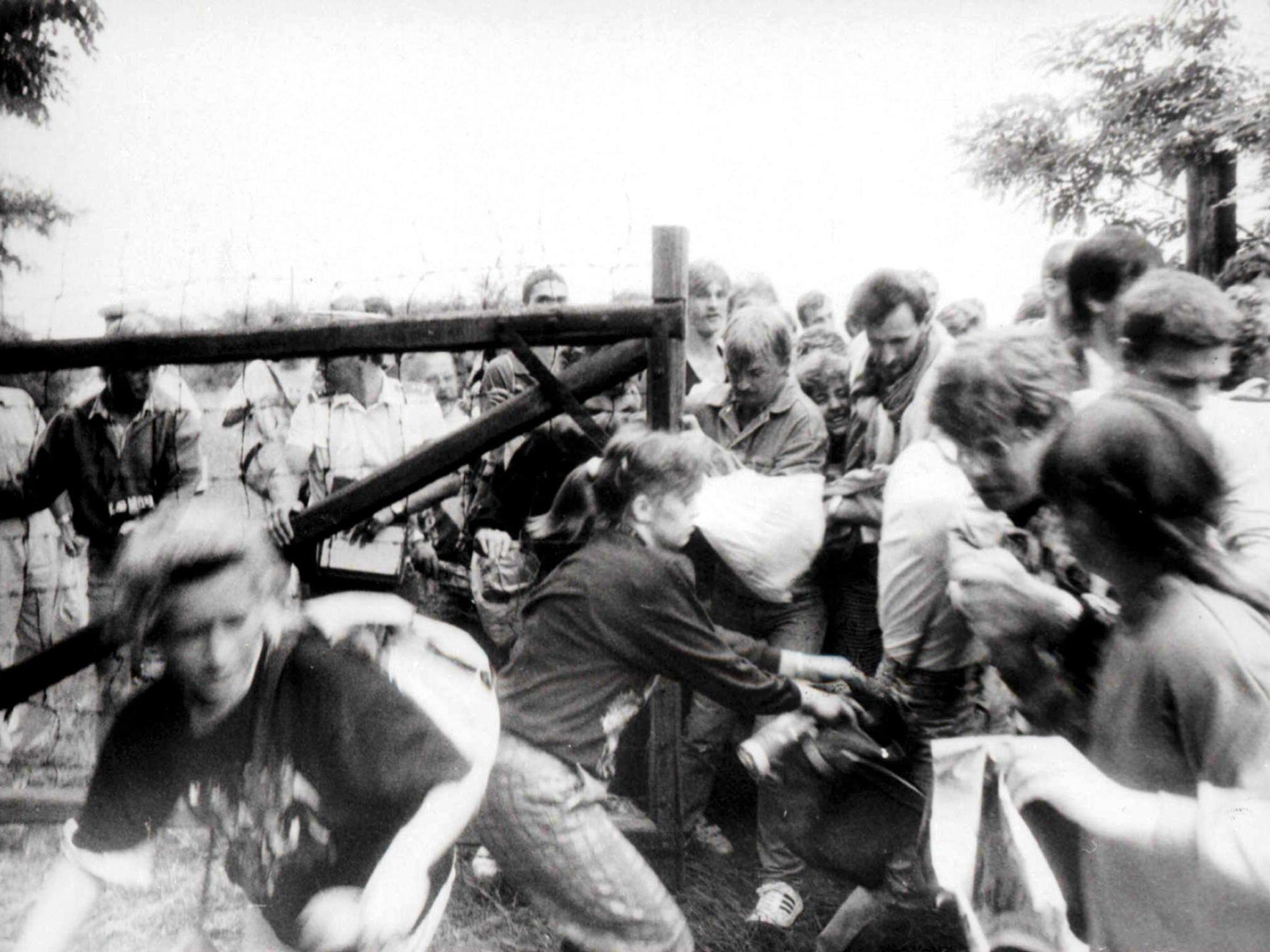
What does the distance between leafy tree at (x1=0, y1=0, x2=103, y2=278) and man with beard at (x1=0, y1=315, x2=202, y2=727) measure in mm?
407

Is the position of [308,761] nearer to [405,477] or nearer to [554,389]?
[405,477]

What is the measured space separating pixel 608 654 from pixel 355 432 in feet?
2.84

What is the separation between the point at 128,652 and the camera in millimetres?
2336

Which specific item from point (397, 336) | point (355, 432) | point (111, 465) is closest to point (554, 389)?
point (397, 336)

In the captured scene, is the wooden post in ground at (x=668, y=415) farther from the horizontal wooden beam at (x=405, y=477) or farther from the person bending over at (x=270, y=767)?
the person bending over at (x=270, y=767)

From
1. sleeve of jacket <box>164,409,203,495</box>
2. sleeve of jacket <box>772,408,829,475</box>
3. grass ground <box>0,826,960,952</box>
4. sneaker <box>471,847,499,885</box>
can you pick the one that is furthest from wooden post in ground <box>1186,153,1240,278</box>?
sleeve of jacket <box>164,409,203,495</box>

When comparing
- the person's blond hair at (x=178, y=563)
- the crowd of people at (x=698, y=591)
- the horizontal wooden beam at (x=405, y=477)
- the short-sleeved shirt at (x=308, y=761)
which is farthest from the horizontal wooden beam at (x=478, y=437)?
the short-sleeved shirt at (x=308, y=761)

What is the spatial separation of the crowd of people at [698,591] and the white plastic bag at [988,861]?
2.7 inches

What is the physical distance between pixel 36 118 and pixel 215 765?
1.61m

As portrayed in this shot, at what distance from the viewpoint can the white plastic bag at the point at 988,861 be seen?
1.68m

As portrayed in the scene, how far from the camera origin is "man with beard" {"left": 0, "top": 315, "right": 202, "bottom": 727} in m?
2.54

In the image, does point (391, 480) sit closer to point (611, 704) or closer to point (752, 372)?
point (611, 704)

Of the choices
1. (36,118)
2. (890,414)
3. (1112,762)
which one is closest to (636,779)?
(890,414)

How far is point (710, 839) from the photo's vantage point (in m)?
2.60
